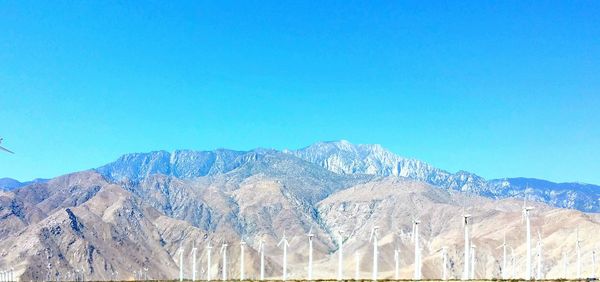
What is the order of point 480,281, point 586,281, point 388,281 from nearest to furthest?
point 586,281 → point 480,281 → point 388,281

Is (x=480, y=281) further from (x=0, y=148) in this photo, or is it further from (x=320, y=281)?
(x=0, y=148)

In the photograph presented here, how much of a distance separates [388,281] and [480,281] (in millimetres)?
10987

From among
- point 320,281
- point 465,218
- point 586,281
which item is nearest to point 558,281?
point 586,281

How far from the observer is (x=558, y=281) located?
80.9 meters

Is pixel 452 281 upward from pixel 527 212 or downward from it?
downward

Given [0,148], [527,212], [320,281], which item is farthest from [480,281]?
[0,148]

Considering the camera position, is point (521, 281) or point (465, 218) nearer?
point (521, 281)

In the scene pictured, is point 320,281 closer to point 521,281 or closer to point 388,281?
point 388,281

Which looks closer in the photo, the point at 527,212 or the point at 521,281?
the point at 521,281

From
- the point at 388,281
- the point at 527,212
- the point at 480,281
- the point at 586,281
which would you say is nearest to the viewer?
the point at 586,281

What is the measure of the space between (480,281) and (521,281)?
5108 millimetres

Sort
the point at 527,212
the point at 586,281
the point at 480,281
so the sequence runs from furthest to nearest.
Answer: the point at 527,212 < the point at 480,281 < the point at 586,281

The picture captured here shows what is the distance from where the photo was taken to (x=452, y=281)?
84812 mm

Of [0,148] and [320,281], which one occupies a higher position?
[0,148]
